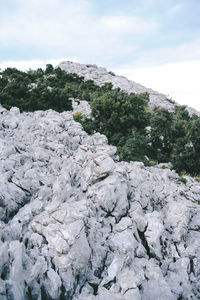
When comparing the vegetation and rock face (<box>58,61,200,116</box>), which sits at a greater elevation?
rock face (<box>58,61,200,116</box>)

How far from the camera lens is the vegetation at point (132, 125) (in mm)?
25297

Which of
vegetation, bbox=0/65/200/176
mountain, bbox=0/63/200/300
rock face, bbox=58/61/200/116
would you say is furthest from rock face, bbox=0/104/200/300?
rock face, bbox=58/61/200/116

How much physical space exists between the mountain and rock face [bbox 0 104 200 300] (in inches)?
1.7

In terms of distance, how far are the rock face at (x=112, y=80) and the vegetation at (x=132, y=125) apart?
1642 cm

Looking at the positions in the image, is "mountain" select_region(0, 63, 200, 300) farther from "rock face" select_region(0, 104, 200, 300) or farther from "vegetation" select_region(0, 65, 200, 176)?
"vegetation" select_region(0, 65, 200, 176)

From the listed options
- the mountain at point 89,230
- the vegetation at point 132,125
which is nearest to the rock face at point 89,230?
the mountain at point 89,230

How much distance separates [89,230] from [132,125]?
19521mm

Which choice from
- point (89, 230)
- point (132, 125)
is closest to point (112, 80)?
point (132, 125)

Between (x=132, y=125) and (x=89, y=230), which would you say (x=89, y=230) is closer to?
(x=89, y=230)

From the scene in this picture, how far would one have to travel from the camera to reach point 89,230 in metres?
12.3

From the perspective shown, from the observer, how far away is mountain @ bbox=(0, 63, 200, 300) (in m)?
10.4

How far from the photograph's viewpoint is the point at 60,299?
1011 centimetres

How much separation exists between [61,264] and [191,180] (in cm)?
1571

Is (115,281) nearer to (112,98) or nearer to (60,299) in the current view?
(60,299)
